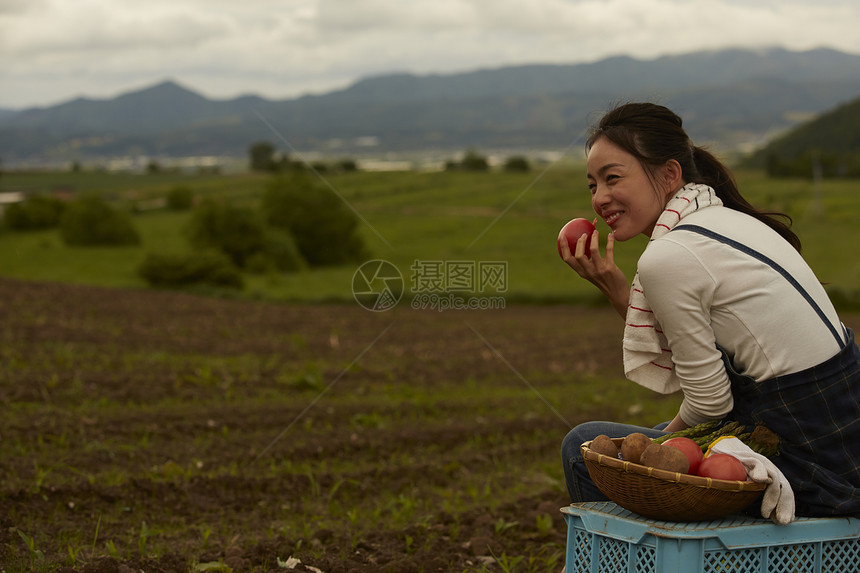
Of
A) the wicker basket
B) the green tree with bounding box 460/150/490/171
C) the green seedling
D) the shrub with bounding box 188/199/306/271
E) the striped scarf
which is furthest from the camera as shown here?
the green tree with bounding box 460/150/490/171

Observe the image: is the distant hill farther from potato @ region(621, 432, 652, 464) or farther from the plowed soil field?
potato @ region(621, 432, 652, 464)

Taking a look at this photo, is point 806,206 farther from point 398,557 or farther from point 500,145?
point 398,557

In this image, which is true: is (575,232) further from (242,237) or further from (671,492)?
(242,237)

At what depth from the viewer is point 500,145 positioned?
192 feet

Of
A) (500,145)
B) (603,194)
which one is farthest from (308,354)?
(500,145)

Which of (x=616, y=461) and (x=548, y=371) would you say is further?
(x=548, y=371)

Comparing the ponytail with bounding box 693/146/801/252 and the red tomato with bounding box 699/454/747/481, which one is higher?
the ponytail with bounding box 693/146/801/252

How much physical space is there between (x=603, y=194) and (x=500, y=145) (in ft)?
187

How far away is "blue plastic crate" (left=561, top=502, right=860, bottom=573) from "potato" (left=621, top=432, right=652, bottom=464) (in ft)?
0.60

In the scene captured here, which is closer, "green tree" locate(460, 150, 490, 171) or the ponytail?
the ponytail

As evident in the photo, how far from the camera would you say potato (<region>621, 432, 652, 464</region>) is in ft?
8.39

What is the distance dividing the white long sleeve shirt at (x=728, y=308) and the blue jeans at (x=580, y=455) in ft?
1.67

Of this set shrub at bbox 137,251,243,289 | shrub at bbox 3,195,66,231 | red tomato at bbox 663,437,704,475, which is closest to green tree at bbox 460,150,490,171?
shrub at bbox 137,251,243,289

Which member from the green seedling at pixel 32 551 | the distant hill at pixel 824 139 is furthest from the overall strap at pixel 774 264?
the distant hill at pixel 824 139
